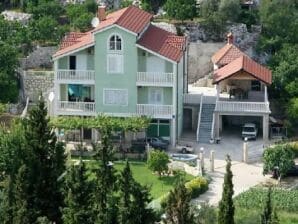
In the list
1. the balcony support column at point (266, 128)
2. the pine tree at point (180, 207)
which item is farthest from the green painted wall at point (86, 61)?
the pine tree at point (180, 207)

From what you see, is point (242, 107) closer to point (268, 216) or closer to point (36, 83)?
point (36, 83)

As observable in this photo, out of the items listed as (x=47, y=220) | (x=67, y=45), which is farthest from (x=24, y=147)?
(x=67, y=45)

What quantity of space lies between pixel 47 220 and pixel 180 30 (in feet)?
104

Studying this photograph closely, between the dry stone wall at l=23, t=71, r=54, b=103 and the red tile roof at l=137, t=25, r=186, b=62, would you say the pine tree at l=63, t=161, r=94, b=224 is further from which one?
the dry stone wall at l=23, t=71, r=54, b=103

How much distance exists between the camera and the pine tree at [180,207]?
121 ft

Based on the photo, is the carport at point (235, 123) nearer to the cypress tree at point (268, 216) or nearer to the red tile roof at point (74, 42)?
the red tile roof at point (74, 42)

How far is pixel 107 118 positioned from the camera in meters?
57.1

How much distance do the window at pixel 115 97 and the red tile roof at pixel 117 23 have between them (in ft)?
9.06

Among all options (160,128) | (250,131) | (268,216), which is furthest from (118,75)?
(268,216)

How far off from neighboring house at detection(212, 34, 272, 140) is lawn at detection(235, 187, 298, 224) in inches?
338

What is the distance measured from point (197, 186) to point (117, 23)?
35.9 ft

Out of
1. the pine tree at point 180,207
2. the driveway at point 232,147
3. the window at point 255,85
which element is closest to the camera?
the pine tree at point 180,207

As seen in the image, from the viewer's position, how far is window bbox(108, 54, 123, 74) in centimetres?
5809

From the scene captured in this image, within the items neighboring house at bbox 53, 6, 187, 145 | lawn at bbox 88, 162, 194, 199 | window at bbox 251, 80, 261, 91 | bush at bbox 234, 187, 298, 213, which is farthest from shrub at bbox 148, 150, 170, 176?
window at bbox 251, 80, 261, 91
